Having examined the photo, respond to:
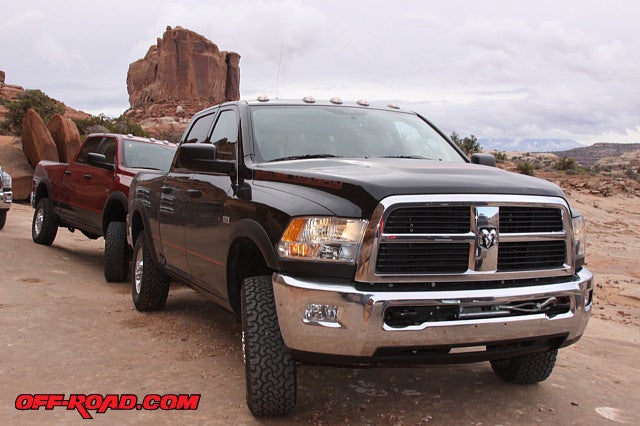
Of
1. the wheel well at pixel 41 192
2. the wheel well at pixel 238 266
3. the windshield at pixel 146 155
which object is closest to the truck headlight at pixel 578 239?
the wheel well at pixel 238 266

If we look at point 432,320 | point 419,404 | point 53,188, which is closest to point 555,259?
point 432,320

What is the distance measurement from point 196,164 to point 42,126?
1880 centimetres

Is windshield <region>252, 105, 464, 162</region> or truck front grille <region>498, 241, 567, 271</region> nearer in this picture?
truck front grille <region>498, 241, 567, 271</region>

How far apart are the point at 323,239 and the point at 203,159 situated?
4.73 feet

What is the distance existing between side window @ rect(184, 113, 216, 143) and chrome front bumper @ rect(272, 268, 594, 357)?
247 cm

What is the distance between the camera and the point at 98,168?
30.6 feet

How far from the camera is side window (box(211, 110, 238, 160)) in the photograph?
4941 millimetres

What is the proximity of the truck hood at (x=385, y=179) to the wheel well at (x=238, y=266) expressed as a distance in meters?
0.44

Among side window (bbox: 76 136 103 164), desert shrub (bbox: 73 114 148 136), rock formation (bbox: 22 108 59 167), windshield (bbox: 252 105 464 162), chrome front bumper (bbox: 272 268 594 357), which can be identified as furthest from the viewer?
desert shrub (bbox: 73 114 148 136)

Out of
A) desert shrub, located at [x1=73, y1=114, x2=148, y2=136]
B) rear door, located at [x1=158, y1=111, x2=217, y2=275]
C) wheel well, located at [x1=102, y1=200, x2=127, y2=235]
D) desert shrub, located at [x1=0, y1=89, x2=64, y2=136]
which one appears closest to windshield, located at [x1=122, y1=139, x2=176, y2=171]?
wheel well, located at [x1=102, y1=200, x2=127, y2=235]

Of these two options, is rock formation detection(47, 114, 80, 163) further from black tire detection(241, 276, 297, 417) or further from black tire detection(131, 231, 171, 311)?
black tire detection(241, 276, 297, 417)

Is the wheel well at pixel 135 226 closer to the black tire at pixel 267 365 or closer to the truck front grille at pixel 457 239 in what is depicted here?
the black tire at pixel 267 365

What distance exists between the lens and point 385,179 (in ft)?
11.8

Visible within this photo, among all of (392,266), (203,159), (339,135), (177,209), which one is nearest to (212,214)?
(203,159)
